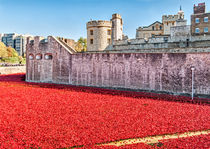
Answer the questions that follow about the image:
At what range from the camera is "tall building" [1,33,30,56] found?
5925 inches

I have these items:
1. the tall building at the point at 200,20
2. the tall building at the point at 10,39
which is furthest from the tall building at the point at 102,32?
the tall building at the point at 10,39

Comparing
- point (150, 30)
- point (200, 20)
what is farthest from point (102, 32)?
point (200, 20)

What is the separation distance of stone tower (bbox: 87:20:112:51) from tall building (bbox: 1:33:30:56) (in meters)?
126

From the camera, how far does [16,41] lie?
505ft

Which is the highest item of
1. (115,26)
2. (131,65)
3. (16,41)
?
(16,41)

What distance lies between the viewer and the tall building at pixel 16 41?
150m

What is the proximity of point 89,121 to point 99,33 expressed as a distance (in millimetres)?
33601

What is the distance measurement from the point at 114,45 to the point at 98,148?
29.6m

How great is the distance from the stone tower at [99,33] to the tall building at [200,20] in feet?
80.1

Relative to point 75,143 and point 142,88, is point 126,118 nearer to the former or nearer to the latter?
point 75,143

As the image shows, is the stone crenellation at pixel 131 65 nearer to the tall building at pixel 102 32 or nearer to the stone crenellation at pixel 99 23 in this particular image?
the tall building at pixel 102 32

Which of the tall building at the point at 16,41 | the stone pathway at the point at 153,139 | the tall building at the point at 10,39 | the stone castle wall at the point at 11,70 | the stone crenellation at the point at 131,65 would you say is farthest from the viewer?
the tall building at the point at 10,39

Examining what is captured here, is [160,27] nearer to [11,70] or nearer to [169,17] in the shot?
[169,17]

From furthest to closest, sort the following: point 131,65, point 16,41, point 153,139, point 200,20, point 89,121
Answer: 1. point 16,41
2. point 200,20
3. point 131,65
4. point 89,121
5. point 153,139
